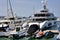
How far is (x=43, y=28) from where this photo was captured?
1809 inches

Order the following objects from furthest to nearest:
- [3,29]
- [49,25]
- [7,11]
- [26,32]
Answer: [7,11] → [49,25] → [3,29] → [26,32]

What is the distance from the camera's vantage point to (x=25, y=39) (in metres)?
37.4

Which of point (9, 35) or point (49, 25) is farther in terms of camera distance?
point (49, 25)

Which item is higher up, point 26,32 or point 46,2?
point 46,2

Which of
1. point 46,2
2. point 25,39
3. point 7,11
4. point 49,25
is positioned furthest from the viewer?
point 7,11

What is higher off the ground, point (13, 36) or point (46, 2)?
point (46, 2)

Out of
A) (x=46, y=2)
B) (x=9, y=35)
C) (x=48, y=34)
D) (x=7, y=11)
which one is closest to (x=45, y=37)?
(x=48, y=34)

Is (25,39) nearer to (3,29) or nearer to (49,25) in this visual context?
(3,29)

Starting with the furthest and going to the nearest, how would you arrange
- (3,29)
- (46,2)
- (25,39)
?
(46,2) < (3,29) < (25,39)

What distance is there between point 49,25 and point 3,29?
1237 centimetres

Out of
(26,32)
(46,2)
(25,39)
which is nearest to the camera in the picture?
(25,39)

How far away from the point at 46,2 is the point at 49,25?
9561mm

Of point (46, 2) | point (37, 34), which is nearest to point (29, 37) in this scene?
point (37, 34)

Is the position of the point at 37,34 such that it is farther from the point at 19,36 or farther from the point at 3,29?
the point at 3,29
